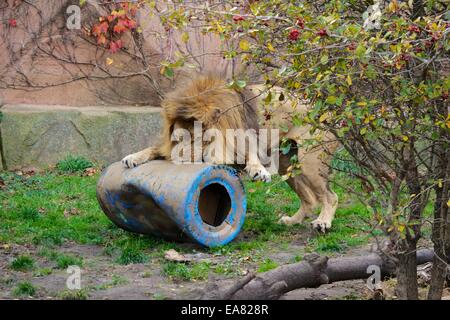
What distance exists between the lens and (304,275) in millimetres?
4605

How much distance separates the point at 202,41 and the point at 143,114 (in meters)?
1.39

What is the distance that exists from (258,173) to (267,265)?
966mm

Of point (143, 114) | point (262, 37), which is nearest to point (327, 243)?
point (262, 37)

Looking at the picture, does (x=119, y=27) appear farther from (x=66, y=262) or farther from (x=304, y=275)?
(x=304, y=275)

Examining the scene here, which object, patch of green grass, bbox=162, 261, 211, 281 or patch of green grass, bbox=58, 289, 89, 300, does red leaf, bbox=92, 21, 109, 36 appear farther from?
patch of green grass, bbox=58, 289, 89, 300

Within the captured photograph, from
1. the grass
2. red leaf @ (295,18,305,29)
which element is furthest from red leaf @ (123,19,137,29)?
red leaf @ (295,18,305,29)

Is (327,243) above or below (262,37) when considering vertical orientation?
below

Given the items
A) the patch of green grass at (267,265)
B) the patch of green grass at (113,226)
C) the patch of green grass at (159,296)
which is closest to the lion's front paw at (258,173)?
the patch of green grass at (113,226)

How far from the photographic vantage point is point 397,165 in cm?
427

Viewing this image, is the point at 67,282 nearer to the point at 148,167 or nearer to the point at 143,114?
the point at 148,167

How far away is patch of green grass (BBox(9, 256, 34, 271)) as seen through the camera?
5883 mm

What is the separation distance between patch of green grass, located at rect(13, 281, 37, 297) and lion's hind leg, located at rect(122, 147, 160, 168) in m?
1.93

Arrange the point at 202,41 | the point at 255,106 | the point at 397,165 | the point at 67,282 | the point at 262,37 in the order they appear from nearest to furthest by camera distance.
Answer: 1. the point at 262,37
2. the point at 397,165
3. the point at 67,282
4. the point at 255,106
5. the point at 202,41
